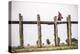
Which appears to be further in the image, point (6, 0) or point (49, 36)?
point (49, 36)

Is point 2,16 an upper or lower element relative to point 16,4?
lower

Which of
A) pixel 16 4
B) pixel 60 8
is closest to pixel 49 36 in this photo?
pixel 60 8

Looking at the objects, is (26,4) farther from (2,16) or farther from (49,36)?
(49,36)

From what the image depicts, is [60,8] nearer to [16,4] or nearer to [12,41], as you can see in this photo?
[16,4]

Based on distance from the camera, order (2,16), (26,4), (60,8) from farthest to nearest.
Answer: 1. (60,8)
2. (26,4)
3. (2,16)

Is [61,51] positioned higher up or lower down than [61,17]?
lower down

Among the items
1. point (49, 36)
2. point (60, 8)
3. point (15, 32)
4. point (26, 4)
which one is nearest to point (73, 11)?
point (60, 8)

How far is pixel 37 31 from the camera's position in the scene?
5.94 ft

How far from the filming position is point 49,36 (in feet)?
6.08

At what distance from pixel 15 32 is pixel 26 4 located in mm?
311

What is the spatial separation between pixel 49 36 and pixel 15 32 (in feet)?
1.23

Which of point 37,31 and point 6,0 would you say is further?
point 37,31

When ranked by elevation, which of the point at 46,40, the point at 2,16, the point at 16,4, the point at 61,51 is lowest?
the point at 61,51

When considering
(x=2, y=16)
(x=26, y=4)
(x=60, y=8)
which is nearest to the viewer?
(x=2, y=16)
